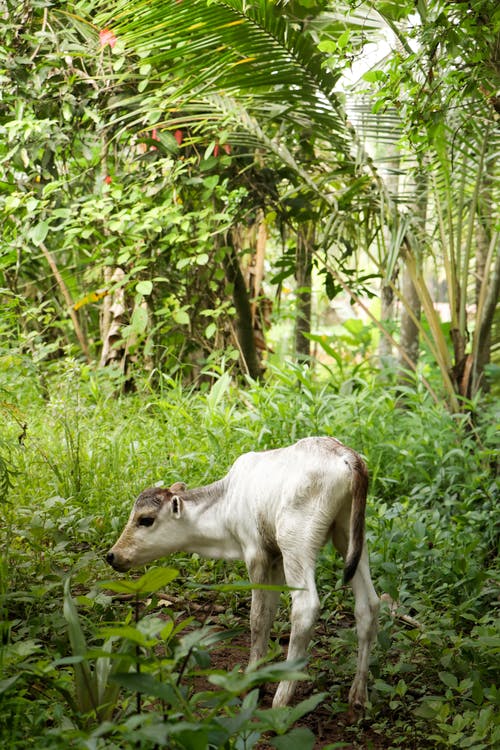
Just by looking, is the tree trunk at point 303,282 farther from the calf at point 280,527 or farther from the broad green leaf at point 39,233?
the calf at point 280,527

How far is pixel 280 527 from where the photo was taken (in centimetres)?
338

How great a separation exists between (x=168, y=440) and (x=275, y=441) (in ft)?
2.56

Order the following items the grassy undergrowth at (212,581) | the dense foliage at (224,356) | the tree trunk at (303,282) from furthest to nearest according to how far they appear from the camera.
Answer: the tree trunk at (303,282), the dense foliage at (224,356), the grassy undergrowth at (212,581)

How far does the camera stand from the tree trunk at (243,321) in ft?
26.6

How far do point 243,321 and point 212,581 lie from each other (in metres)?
3.97

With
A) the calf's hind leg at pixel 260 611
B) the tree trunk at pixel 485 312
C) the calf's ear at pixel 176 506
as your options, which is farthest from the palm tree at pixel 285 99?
the calf's hind leg at pixel 260 611

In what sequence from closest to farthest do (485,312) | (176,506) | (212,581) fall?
(176,506) < (212,581) < (485,312)

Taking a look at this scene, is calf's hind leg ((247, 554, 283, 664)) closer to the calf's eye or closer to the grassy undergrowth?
the grassy undergrowth

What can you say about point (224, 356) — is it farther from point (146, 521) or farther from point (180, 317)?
point (146, 521)

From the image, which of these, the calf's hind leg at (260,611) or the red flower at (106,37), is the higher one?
the red flower at (106,37)

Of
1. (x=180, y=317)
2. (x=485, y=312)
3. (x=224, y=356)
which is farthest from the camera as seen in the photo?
(x=224, y=356)

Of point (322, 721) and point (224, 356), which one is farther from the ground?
point (224, 356)

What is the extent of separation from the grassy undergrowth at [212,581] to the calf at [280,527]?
0.84 feet

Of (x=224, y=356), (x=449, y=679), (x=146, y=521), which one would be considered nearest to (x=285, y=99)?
(x=224, y=356)
